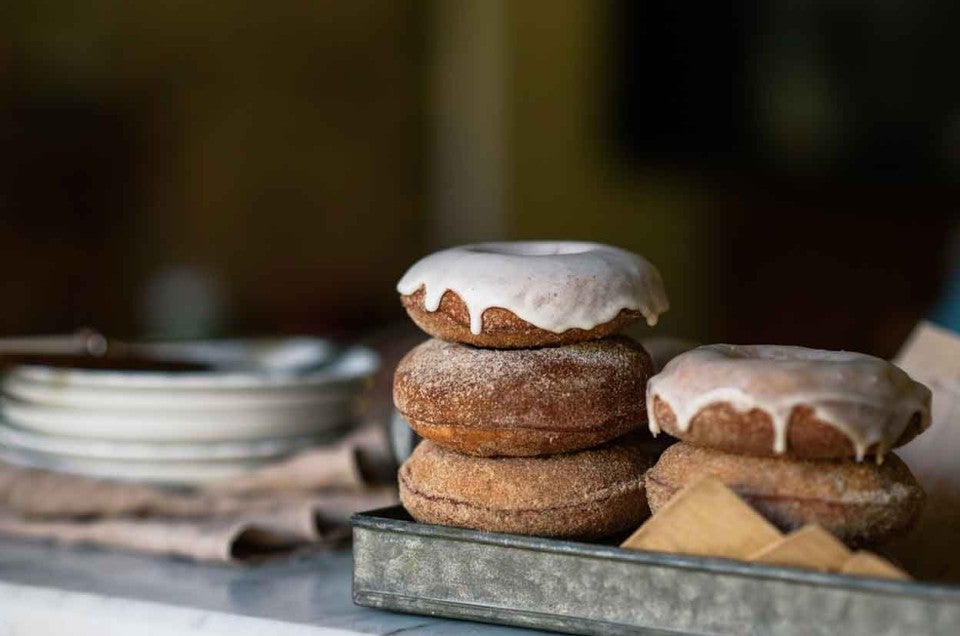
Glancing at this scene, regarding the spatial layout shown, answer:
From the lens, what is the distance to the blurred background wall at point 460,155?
129 inches

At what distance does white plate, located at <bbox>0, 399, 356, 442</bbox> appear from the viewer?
1113mm

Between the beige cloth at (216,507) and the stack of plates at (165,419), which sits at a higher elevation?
the stack of plates at (165,419)

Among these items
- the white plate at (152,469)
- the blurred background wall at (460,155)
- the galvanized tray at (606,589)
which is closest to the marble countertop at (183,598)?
the galvanized tray at (606,589)

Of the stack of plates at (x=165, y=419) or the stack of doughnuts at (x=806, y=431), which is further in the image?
the stack of plates at (x=165, y=419)

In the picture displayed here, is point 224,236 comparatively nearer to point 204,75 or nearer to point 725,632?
point 204,75

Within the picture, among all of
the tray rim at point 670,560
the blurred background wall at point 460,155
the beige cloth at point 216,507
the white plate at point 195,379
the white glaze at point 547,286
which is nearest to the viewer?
the tray rim at point 670,560

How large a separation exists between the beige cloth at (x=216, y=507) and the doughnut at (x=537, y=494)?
0.27 metres

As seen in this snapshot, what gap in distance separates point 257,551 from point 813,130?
3.61 m

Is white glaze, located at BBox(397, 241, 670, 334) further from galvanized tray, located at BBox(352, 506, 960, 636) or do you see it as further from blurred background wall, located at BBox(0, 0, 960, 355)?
blurred background wall, located at BBox(0, 0, 960, 355)

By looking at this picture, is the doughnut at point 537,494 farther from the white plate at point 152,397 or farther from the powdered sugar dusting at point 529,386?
the white plate at point 152,397

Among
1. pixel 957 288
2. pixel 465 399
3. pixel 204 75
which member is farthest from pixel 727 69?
pixel 465 399

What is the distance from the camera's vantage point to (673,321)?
14.8 feet

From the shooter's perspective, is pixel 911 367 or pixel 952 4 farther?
pixel 952 4

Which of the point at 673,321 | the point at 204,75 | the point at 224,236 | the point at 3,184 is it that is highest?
the point at 204,75
